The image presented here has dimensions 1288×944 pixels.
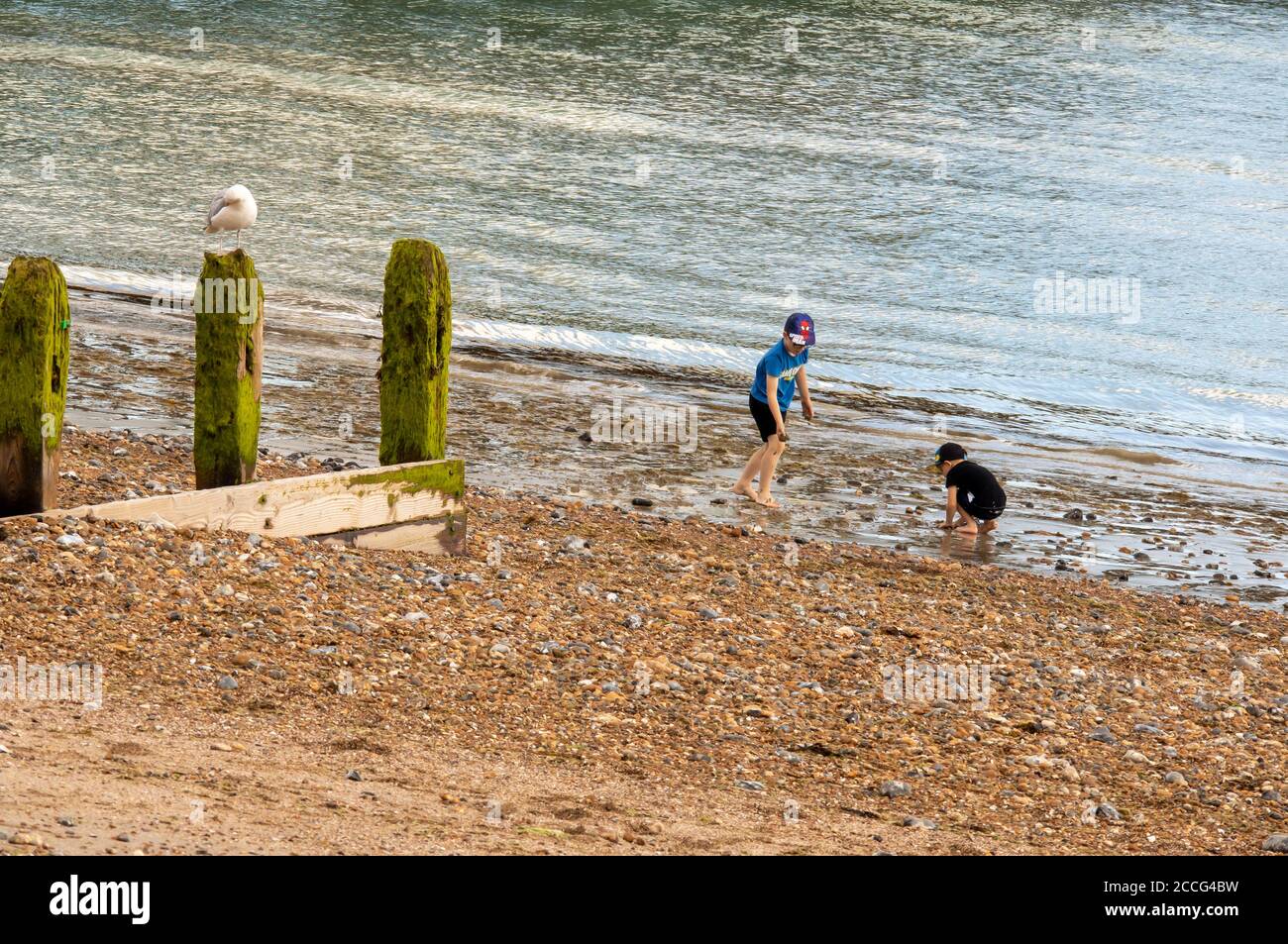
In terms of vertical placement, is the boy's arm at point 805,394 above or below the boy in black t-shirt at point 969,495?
above

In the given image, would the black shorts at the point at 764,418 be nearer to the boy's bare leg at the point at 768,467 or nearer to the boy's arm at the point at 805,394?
the boy's bare leg at the point at 768,467

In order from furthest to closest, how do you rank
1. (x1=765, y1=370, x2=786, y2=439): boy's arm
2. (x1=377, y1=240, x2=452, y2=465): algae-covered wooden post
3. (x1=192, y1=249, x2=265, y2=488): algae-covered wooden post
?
(x1=765, y1=370, x2=786, y2=439): boy's arm
(x1=377, y1=240, x2=452, y2=465): algae-covered wooden post
(x1=192, y1=249, x2=265, y2=488): algae-covered wooden post

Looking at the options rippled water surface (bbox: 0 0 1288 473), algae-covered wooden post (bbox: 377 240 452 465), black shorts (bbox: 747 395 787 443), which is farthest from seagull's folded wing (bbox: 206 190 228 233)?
rippled water surface (bbox: 0 0 1288 473)

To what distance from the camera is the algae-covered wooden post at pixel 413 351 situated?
33.3ft

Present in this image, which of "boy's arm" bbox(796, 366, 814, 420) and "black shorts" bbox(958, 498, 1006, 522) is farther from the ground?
"boy's arm" bbox(796, 366, 814, 420)

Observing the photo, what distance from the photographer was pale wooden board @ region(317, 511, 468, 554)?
9836 millimetres

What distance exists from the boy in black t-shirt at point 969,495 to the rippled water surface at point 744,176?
18.5 ft

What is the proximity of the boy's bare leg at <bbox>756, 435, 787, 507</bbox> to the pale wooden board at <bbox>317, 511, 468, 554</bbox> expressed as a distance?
4.17 m

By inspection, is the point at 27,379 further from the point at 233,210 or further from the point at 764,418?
the point at 764,418

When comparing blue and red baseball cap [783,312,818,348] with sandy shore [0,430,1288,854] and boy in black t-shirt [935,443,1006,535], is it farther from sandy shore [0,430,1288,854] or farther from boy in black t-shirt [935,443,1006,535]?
sandy shore [0,430,1288,854]

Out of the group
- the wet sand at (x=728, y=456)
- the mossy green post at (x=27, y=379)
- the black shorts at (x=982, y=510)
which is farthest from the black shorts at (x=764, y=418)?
the mossy green post at (x=27, y=379)

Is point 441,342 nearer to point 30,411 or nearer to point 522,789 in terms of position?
point 30,411
